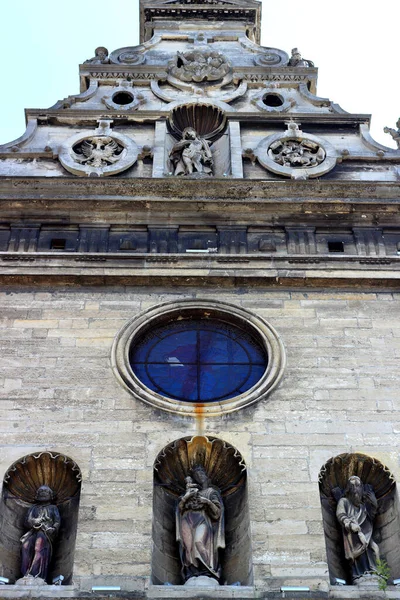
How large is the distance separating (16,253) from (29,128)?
4182 millimetres

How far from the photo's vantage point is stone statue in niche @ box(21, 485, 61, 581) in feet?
44.9

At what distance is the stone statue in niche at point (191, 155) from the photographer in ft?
65.6

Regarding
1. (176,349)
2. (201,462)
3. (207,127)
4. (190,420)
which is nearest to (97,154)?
(207,127)

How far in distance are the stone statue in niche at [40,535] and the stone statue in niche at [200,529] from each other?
158cm

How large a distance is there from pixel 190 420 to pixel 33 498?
7.57 feet

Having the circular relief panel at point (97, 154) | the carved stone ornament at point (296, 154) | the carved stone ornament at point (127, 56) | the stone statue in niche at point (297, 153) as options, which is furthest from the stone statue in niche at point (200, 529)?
the carved stone ornament at point (127, 56)

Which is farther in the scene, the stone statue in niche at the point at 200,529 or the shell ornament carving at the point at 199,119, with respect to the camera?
the shell ornament carving at the point at 199,119

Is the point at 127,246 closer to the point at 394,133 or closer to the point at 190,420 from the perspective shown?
the point at 190,420

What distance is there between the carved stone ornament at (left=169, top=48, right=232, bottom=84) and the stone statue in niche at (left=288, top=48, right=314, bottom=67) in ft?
4.77

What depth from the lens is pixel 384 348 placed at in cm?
1633

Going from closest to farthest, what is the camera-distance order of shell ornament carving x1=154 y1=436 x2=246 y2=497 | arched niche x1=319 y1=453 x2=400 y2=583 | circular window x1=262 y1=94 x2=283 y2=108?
arched niche x1=319 y1=453 x2=400 y2=583 → shell ornament carving x1=154 y1=436 x2=246 y2=497 → circular window x1=262 y1=94 x2=283 y2=108

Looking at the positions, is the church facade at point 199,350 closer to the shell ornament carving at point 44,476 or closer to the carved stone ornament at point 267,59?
the shell ornament carving at point 44,476

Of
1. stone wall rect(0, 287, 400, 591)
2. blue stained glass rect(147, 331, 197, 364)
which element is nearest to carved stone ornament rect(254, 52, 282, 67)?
stone wall rect(0, 287, 400, 591)

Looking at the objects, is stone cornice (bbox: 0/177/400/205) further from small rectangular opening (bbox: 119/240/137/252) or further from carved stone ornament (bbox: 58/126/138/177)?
carved stone ornament (bbox: 58/126/138/177)
